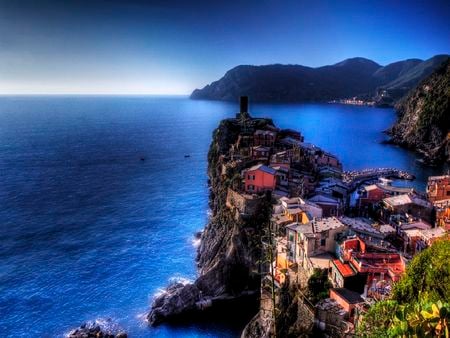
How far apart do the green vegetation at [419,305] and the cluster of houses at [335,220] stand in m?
5.07

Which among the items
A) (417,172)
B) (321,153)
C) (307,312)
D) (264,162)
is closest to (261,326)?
(307,312)

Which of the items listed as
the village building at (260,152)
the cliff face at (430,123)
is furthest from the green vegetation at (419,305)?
the cliff face at (430,123)

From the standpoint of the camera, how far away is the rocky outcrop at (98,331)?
3650cm

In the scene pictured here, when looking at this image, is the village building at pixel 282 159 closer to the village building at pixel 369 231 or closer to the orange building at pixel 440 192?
the orange building at pixel 440 192

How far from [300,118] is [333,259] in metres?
169

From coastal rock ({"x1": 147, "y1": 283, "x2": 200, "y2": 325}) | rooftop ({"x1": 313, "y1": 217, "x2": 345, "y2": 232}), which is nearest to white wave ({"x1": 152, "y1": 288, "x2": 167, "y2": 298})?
coastal rock ({"x1": 147, "y1": 283, "x2": 200, "y2": 325})

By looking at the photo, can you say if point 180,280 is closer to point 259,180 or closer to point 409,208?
point 259,180

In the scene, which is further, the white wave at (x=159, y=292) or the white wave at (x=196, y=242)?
the white wave at (x=196, y=242)

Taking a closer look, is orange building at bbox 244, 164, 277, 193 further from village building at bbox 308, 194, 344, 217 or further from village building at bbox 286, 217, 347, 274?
village building at bbox 286, 217, 347, 274

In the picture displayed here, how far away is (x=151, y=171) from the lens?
320 ft

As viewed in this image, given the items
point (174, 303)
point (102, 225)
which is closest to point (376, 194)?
point (174, 303)

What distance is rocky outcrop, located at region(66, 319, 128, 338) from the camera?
36.5 meters

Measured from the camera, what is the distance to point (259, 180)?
48781 millimetres

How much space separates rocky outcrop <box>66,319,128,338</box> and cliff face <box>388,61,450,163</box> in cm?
8708
